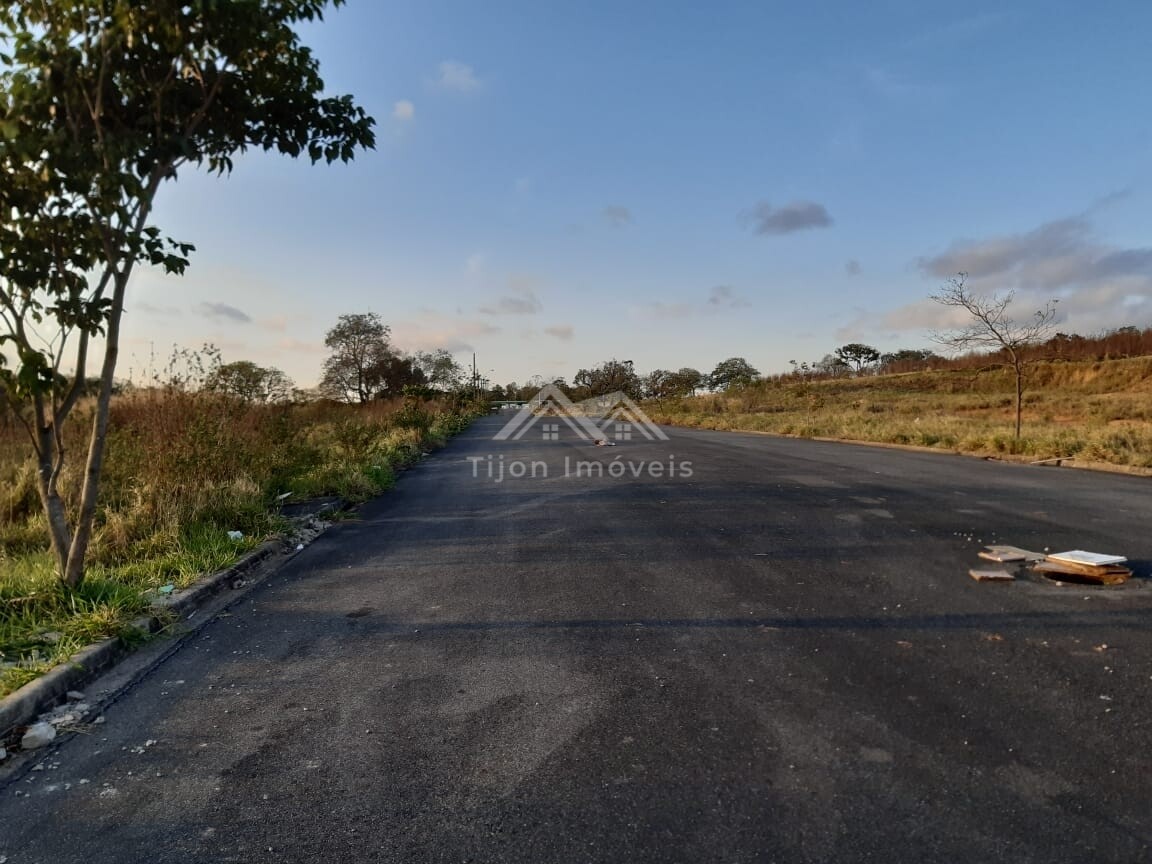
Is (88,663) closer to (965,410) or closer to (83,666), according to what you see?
(83,666)

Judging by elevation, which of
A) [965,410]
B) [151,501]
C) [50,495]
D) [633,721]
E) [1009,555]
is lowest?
[633,721]

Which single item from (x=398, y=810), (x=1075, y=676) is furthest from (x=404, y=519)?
(x=1075, y=676)

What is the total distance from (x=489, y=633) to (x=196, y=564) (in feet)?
10.1

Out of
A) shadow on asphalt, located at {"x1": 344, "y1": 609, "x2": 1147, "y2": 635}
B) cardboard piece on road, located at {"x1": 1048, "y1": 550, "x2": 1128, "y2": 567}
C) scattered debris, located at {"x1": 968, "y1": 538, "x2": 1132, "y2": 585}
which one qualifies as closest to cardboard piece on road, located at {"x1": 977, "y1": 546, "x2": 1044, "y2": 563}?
scattered debris, located at {"x1": 968, "y1": 538, "x2": 1132, "y2": 585}

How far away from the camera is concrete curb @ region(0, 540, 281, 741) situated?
3330 millimetres

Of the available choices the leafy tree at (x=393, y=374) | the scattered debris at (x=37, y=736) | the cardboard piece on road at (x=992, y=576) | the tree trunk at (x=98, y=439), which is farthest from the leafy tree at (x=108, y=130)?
the leafy tree at (x=393, y=374)

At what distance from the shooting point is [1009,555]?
604cm

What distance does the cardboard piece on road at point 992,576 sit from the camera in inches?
213

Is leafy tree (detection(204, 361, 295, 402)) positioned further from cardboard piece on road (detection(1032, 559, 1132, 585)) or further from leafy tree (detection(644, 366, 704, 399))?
leafy tree (detection(644, 366, 704, 399))

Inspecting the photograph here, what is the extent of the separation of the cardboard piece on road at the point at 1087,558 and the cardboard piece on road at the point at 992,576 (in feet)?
1.70

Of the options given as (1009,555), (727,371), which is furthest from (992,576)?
(727,371)

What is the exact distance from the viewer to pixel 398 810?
2557mm

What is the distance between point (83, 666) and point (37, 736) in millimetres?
679

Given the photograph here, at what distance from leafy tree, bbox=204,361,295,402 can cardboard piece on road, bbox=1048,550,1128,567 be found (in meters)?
10.1
